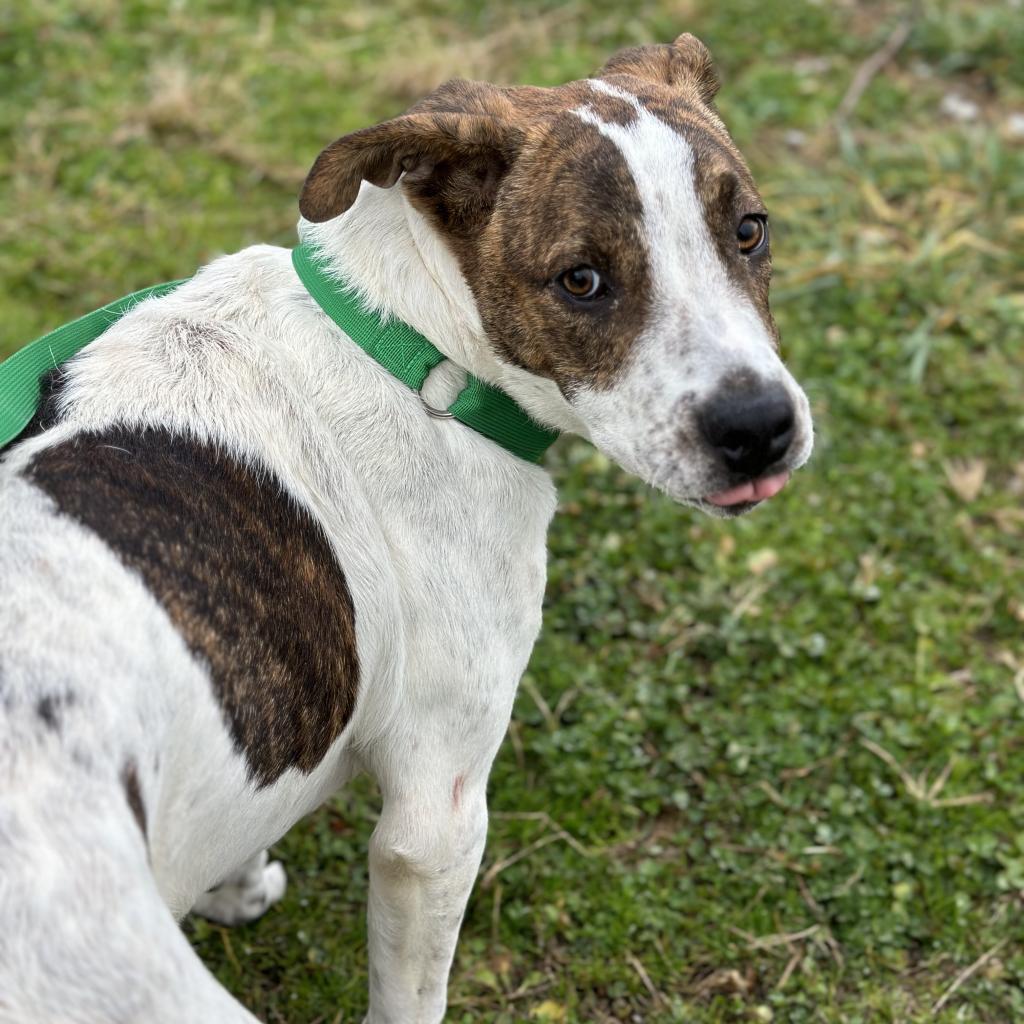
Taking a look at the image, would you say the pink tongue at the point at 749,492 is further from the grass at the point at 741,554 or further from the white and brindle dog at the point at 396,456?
the grass at the point at 741,554

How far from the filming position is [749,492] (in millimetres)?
2900

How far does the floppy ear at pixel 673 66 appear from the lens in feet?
11.1

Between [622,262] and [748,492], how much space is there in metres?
0.59

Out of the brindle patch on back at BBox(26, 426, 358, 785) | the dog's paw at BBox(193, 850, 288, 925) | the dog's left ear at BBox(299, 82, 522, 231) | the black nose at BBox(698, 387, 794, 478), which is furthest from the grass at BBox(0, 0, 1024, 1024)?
the dog's left ear at BBox(299, 82, 522, 231)

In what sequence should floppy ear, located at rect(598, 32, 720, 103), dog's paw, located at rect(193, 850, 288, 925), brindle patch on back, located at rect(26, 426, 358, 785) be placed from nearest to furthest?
brindle patch on back, located at rect(26, 426, 358, 785) → floppy ear, located at rect(598, 32, 720, 103) → dog's paw, located at rect(193, 850, 288, 925)

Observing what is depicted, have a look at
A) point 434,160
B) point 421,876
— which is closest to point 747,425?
point 434,160

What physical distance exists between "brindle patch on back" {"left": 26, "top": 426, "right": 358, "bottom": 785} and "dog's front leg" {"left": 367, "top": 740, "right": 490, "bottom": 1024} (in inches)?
12.1

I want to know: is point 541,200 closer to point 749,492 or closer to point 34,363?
point 749,492

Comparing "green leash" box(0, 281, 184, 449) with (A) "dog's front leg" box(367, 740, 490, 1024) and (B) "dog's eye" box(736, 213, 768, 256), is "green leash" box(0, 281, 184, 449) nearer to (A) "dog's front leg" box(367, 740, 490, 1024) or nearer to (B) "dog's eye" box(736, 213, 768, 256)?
(A) "dog's front leg" box(367, 740, 490, 1024)

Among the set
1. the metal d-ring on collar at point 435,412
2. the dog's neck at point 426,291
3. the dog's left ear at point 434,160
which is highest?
the dog's left ear at point 434,160

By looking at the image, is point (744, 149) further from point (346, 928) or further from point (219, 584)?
point (219, 584)

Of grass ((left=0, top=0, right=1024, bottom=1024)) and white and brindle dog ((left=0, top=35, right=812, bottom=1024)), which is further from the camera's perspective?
grass ((left=0, top=0, right=1024, bottom=1024))

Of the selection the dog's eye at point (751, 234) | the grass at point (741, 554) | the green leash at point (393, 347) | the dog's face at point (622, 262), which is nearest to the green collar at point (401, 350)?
the green leash at point (393, 347)

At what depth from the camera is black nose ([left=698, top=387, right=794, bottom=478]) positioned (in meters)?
2.77
